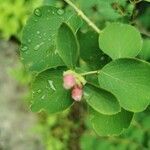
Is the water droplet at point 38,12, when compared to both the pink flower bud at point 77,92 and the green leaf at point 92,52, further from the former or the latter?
the pink flower bud at point 77,92

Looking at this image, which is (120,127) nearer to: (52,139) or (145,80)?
(145,80)

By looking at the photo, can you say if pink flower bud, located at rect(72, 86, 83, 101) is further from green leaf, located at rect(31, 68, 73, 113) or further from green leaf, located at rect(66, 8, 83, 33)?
green leaf, located at rect(66, 8, 83, 33)

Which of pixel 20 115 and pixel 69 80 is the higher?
pixel 69 80

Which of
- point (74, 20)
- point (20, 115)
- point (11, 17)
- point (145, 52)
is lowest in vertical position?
point (20, 115)

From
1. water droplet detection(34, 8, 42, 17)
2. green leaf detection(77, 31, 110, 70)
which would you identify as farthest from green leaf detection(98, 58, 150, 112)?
water droplet detection(34, 8, 42, 17)

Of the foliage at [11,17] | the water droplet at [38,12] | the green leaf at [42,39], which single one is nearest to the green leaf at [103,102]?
the green leaf at [42,39]

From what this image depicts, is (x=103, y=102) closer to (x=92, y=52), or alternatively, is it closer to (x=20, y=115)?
(x=92, y=52)

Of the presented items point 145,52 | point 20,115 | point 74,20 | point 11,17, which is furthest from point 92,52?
point 20,115
